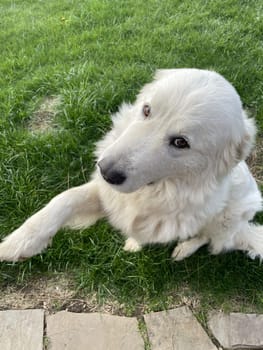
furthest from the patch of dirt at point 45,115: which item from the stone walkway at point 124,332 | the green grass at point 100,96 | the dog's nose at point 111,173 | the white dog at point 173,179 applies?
the dog's nose at point 111,173

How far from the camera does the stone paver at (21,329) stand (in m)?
2.25

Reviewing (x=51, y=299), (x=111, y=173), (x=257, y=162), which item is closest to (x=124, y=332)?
(x=51, y=299)

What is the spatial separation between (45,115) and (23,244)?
5.42 feet

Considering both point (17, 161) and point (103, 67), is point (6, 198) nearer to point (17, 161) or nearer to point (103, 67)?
point (17, 161)

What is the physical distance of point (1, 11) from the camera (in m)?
5.61

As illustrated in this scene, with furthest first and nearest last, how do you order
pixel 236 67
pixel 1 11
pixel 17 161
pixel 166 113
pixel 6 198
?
pixel 1 11 < pixel 236 67 < pixel 17 161 < pixel 6 198 < pixel 166 113

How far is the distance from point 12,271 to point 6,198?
0.52 metres

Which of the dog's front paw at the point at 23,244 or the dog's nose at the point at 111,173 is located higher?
the dog's nose at the point at 111,173

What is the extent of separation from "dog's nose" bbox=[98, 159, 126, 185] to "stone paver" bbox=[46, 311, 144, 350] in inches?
37.0

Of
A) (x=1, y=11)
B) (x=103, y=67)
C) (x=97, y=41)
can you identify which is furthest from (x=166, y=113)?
(x=1, y=11)

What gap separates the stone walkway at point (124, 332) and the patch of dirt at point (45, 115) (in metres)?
1.56

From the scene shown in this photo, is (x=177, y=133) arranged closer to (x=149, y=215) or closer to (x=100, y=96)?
(x=149, y=215)

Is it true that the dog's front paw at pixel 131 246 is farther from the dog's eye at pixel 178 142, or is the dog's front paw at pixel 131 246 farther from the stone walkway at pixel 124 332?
the dog's eye at pixel 178 142

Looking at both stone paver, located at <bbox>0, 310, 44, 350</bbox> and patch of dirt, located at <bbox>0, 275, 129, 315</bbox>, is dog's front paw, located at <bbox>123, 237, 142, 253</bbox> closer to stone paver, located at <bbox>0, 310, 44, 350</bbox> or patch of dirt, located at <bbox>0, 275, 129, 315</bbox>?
patch of dirt, located at <bbox>0, 275, 129, 315</bbox>
